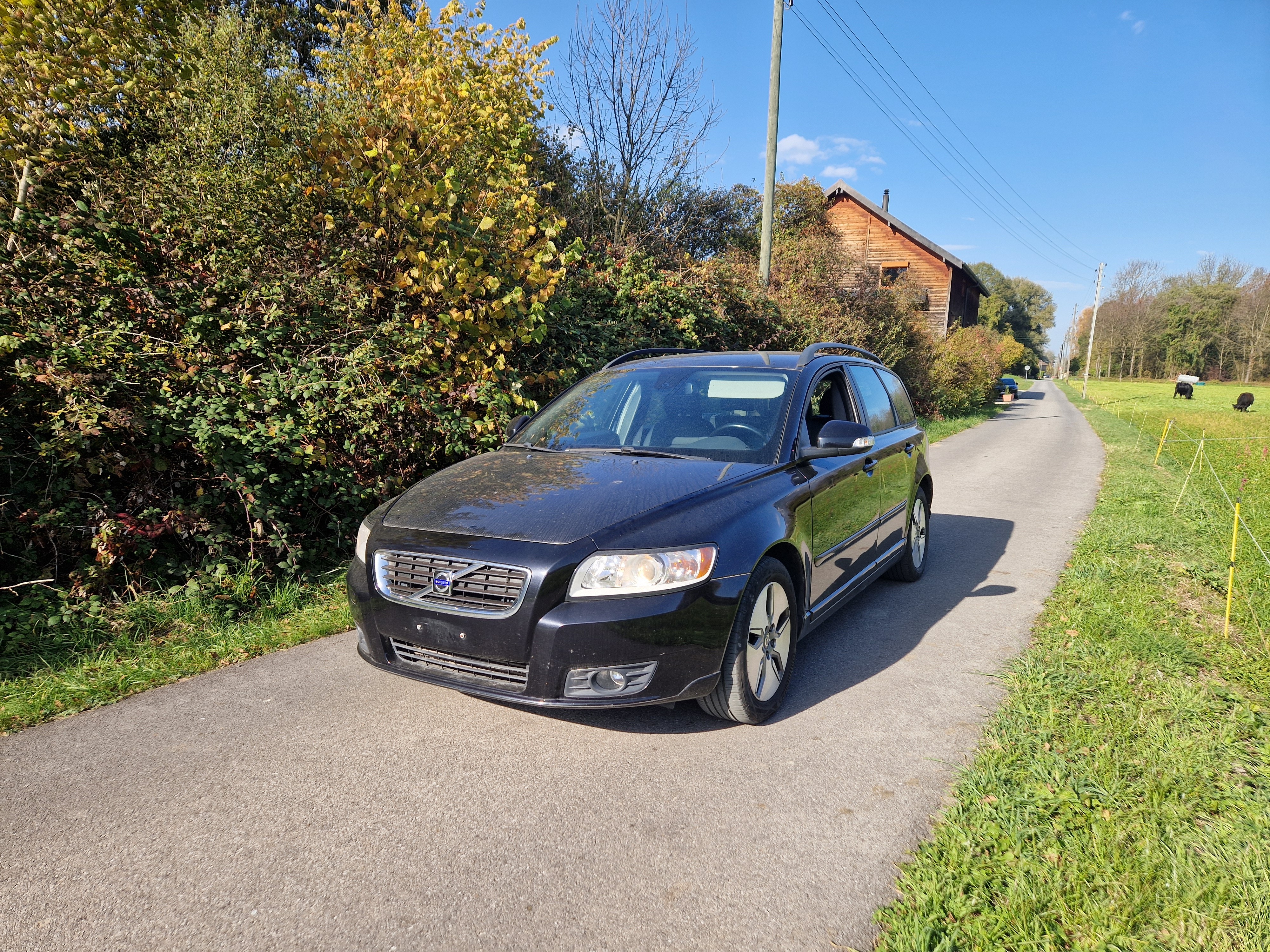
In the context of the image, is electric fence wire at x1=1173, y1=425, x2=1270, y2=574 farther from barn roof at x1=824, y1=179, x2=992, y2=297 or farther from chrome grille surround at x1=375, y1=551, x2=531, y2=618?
barn roof at x1=824, y1=179, x2=992, y2=297

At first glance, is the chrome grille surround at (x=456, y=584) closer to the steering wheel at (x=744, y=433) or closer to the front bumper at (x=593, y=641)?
the front bumper at (x=593, y=641)

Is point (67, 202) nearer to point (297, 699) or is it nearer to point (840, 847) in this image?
point (297, 699)

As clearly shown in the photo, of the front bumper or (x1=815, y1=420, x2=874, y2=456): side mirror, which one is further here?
(x1=815, y1=420, x2=874, y2=456): side mirror

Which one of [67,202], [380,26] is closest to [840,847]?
[67,202]

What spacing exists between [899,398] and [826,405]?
1.72 meters

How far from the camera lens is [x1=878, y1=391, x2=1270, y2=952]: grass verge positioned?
85.7 inches

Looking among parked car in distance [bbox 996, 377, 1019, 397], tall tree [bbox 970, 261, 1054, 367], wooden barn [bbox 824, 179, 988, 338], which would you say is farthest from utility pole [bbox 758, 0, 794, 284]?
tall tree [bbox 970, 261, 1054, 367]

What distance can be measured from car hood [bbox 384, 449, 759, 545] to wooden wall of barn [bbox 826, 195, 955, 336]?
34.6 meters

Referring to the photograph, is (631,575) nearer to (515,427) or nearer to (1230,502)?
(515,427)

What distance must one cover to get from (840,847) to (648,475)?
5.73ft

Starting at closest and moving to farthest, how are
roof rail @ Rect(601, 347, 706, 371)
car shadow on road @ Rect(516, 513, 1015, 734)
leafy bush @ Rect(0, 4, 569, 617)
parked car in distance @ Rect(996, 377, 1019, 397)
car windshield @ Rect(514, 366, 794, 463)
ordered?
car shadow on road @ Rect(516, 513, 1015, 734) → car windshield @ Rect(514, 366, 794, 463) → leafy bush @ Rect(0, 4, 569, 617) → roof rail @ Rect(601, 347, 706, 371) → parked car in distance @ Rect(996, 377, 1019, 397)

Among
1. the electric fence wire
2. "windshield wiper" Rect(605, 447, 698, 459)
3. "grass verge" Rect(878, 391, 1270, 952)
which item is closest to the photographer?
"grass verge" Rect(878, 391, 1270, 952)

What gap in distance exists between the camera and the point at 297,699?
12.1ft

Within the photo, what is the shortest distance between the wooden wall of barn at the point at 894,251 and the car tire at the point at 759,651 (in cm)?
3486
